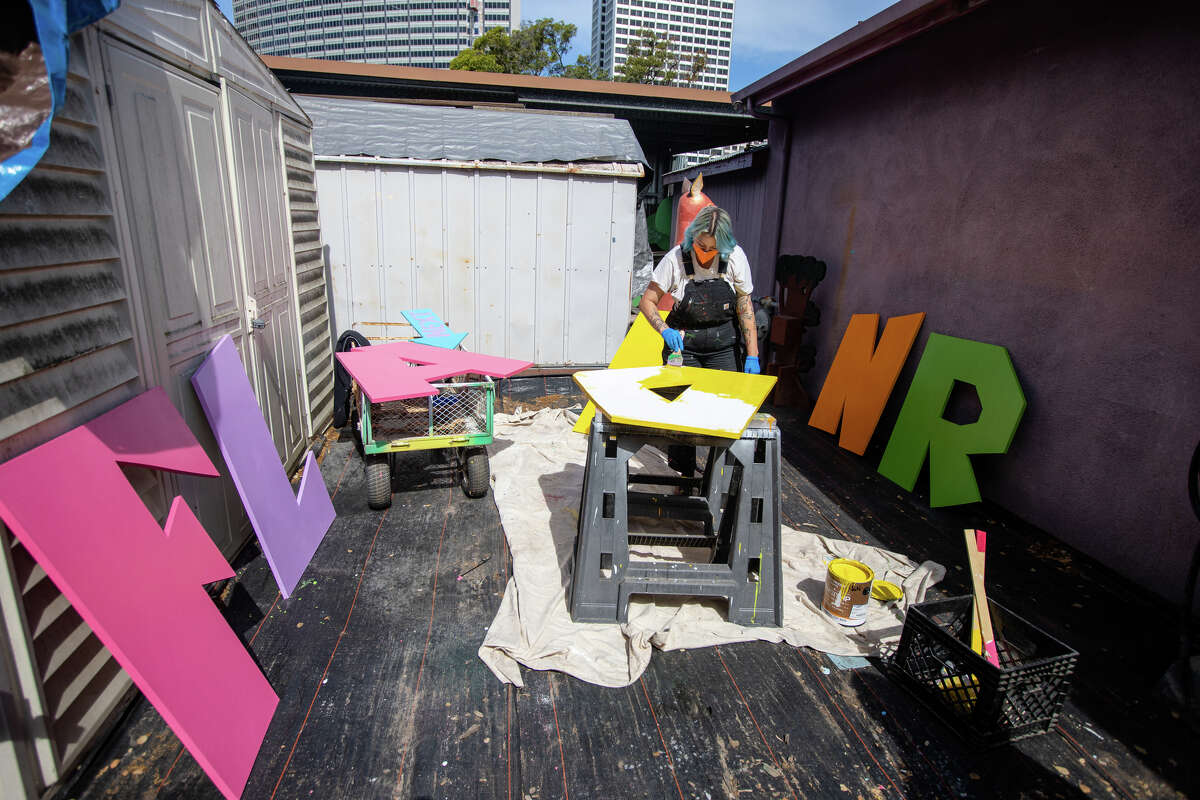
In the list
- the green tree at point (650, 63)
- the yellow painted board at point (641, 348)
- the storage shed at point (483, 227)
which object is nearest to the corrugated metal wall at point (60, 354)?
the yellow painted board at point (641, 348)

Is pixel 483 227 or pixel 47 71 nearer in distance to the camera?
pixel 47 71

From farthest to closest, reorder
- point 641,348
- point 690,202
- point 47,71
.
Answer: point 690,202, point 641,348, point 47,71

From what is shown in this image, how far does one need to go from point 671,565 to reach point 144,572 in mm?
1980

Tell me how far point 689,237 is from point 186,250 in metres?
2.61

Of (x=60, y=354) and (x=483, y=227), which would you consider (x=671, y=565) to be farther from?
(x=483, y=227)

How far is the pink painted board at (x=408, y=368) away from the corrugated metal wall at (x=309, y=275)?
1.03m

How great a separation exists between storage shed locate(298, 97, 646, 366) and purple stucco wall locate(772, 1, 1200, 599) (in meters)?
3.06

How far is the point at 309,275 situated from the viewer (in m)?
5.29

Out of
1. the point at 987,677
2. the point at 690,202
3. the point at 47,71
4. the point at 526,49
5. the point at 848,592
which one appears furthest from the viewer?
the point at 526,49

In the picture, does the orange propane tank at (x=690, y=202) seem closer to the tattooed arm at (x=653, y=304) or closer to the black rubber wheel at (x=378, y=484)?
the tattooed arm at (x=653, y=304)

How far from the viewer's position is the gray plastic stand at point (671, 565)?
2.71 meters

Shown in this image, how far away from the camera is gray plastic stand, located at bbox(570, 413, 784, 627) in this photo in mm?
2715

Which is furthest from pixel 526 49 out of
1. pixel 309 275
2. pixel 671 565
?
pixel 671 565

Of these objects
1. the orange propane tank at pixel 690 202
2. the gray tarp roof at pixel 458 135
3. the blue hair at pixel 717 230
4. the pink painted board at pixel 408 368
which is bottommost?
the pink painted board at pixel 408 368
